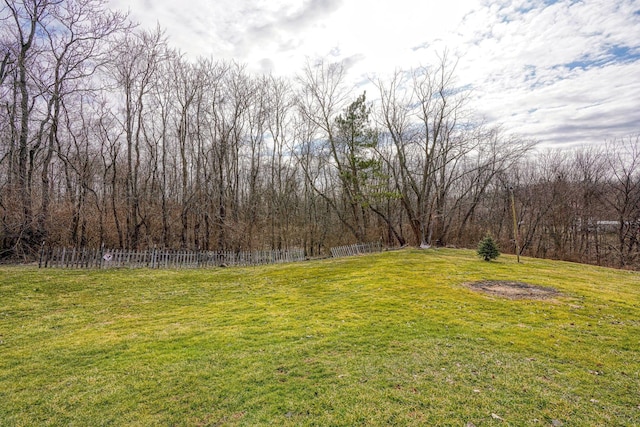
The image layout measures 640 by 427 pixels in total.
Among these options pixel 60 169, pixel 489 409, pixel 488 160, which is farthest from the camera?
pixel 488 160

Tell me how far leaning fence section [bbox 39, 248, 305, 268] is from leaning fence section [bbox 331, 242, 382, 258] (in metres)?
3.56

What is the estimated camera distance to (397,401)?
3.90m

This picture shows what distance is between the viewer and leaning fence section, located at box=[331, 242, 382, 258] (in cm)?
2359

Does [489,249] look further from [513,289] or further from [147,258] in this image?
[147,258]

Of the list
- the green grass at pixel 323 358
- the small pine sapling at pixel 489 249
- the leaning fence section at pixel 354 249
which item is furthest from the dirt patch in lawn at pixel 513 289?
the leaning fence section at pixel 354 249

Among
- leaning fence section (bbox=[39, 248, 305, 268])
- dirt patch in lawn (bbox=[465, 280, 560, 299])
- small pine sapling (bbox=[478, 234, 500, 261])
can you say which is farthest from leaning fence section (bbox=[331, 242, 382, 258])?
dirt patch in lawn (bbox=[465, 280, 560, 299])

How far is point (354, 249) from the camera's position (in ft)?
78.6

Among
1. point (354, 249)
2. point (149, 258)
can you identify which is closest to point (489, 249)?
point (354, 249)

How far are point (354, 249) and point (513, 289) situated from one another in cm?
1447

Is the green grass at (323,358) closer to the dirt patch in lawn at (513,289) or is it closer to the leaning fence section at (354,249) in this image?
the dirt patch in lawn at (513,289)

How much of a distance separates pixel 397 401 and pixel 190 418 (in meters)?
2.62

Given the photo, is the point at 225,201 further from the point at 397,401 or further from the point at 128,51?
the point at 397,401

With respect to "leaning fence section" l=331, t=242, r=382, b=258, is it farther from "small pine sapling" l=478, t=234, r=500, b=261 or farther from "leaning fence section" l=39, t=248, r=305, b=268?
"small pine sapling" l=478, t=234, r=500, b=261

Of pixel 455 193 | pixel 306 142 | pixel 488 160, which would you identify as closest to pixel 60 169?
pixel 306 142
